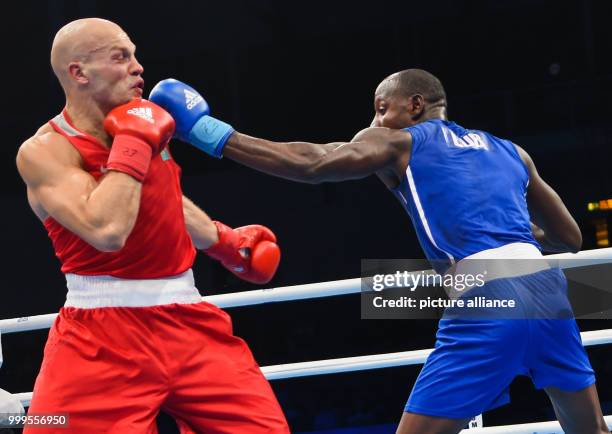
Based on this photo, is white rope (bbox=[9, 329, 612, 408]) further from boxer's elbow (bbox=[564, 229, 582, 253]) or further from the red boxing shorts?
the red boxing shorts

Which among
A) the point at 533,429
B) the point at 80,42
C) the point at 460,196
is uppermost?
the point at 80,42

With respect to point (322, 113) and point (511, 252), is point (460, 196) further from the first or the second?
point (322, 113)

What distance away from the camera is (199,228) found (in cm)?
219

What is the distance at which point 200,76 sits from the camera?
10.8 m

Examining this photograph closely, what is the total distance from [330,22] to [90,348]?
9421 mm

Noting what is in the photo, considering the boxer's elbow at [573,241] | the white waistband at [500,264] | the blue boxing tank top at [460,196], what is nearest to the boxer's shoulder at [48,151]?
the blue boxing tank top at [460,196]

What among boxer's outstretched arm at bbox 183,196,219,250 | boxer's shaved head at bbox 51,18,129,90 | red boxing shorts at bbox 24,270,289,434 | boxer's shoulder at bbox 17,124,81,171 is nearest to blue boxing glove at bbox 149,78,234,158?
boxer's outstretched arm at bbox 183,196,219,250

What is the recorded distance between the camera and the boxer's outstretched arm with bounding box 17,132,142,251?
1769 mm

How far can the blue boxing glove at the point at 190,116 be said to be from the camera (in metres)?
2.27

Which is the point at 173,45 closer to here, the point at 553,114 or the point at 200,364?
the point at 553,114

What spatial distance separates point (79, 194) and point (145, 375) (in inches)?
16.2

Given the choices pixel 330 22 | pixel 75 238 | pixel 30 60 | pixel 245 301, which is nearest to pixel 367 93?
pixel 330 22

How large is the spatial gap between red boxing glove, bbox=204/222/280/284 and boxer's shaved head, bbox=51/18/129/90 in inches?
21.8

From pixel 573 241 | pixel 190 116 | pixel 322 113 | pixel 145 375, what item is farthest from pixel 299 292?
pixel 322 113
